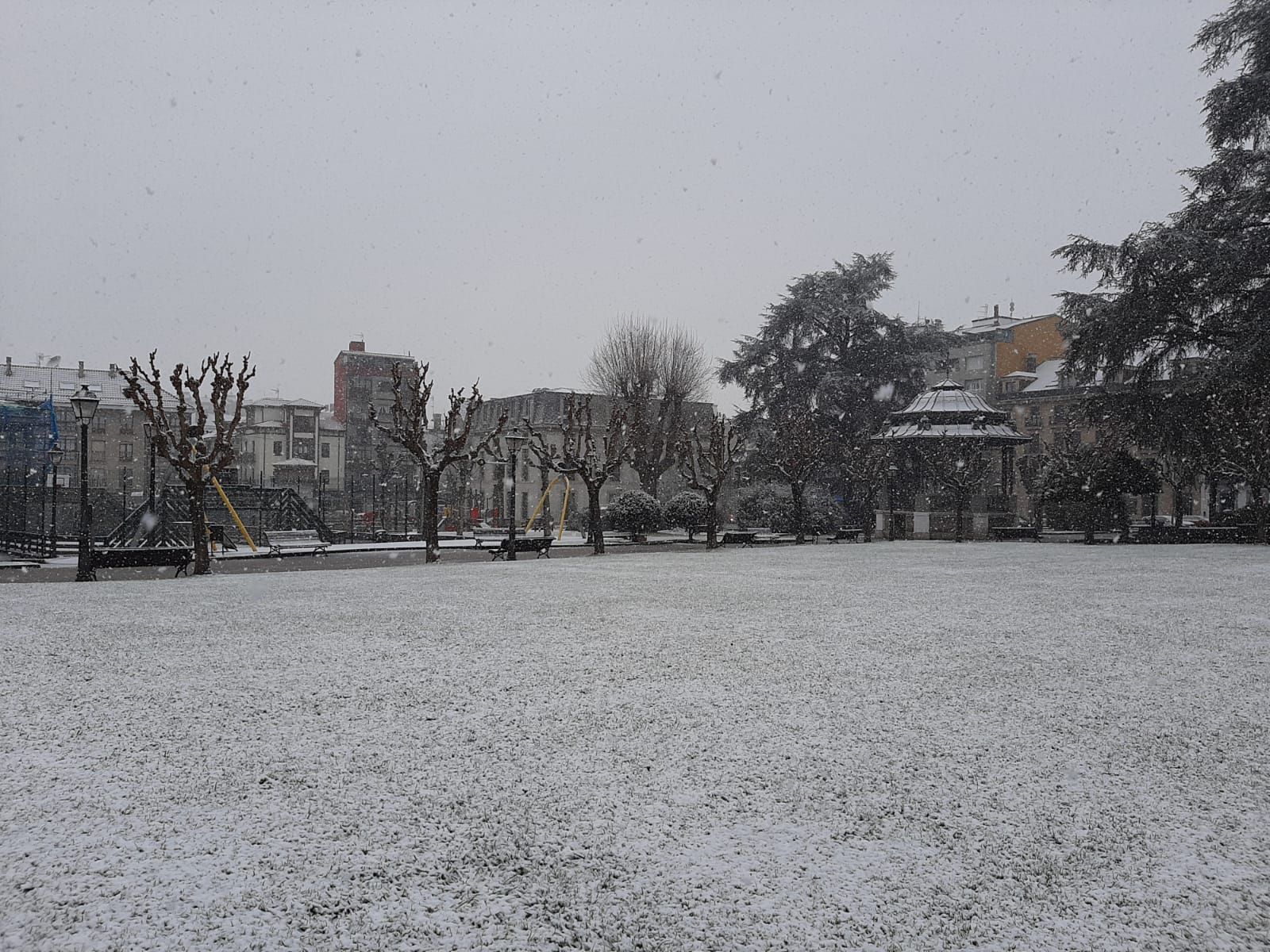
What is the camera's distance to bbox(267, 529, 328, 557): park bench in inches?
963

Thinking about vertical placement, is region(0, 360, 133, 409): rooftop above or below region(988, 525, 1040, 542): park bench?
above

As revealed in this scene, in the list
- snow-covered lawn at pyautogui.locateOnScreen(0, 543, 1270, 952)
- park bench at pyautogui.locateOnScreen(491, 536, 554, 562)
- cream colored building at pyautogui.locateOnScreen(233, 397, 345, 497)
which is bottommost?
snow-covered lawn at pyautogui.locateOnScreen(0, 543, 1270, 952)

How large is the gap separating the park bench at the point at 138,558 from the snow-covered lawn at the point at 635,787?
26.0 ft

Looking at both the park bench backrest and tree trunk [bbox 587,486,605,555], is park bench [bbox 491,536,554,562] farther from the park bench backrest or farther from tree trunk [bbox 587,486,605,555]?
the park bench backrest

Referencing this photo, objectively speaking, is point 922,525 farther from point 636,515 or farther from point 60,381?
point 60,381

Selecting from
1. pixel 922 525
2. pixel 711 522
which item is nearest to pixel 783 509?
pixel 922 525

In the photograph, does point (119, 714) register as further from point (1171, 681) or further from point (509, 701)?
point (1171, 681)

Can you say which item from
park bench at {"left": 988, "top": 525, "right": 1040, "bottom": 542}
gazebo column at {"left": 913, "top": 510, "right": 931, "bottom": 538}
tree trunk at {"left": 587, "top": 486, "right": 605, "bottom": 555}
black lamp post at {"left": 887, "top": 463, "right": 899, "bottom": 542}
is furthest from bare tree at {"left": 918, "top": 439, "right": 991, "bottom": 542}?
tree trunk at {"left": 587, "top": 486, "right": 605, "bottom": 555}

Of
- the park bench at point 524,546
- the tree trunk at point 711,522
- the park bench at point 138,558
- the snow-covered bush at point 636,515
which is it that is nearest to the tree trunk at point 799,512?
the tree trunk at point 711,522

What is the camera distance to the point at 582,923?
3617mm

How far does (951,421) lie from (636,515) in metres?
12.7

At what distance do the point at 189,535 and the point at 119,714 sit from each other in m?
23.0

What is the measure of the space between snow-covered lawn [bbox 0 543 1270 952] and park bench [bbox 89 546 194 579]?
312 inches

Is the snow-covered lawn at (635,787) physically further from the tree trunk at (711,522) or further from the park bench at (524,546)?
the tree trunk at (711,522)
